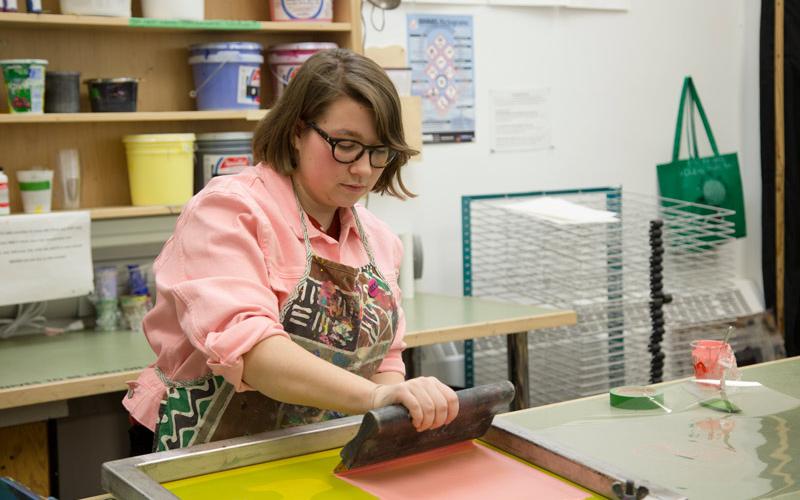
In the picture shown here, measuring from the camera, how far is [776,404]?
5.88ft

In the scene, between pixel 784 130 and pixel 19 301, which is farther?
pixel 784 130

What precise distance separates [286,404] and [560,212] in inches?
79.8

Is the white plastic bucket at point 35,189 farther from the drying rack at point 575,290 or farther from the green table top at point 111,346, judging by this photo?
the drying rack at point 575,290

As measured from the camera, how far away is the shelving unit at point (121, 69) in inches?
116

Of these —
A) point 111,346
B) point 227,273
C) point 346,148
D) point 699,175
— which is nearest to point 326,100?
point 346,148

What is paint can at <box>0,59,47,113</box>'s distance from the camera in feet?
9.18

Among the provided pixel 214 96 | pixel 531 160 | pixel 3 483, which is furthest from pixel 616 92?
pixel 3 483

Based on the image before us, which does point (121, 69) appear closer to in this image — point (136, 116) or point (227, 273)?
point (136, 116)

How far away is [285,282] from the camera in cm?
161

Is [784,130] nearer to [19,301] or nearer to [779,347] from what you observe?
[779,347]

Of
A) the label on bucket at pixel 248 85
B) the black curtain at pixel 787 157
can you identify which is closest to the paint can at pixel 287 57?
the label on bucket at pixel 248 85

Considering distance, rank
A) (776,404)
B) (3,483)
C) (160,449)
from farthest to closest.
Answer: (776,404) < (160,449) < (3,483)

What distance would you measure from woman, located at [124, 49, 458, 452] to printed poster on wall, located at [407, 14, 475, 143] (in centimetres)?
200

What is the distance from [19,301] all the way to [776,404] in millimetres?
2006
